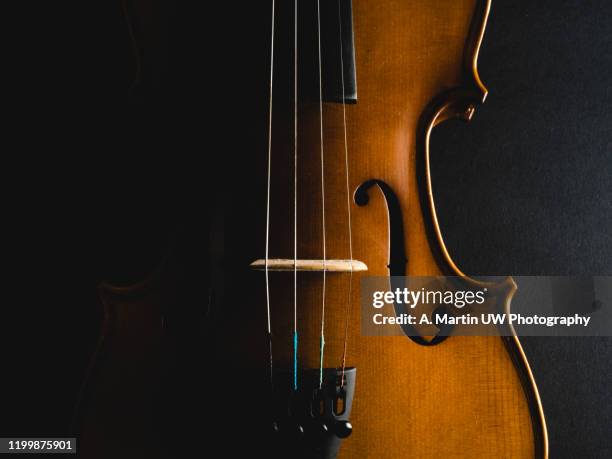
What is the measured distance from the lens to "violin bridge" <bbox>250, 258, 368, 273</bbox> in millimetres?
680

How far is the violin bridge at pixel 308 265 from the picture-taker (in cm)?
68

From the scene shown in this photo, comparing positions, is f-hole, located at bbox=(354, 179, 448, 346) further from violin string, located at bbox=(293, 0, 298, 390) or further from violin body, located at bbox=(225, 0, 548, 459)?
violin string, located at bbox=(293, 0, 298, 390)

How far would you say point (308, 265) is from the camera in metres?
0.68

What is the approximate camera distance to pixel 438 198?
1.10 metres

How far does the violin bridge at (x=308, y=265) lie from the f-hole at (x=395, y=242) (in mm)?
63

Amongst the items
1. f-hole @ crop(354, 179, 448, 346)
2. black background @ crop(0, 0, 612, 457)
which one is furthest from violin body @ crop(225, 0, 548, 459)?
black background @ crop(0, 0, 612, 457)

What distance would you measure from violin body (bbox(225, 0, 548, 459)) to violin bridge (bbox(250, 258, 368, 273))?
0.05ft

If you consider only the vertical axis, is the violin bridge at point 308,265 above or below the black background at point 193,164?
below

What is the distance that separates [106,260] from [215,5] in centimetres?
54

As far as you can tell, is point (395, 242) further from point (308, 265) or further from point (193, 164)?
point (193, 164)

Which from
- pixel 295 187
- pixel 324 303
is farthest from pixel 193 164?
pixel 324 303

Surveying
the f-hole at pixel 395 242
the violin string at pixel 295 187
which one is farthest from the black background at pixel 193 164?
the f-hole at pixel 395 242

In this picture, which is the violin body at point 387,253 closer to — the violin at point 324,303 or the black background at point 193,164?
the violin at point 324,303

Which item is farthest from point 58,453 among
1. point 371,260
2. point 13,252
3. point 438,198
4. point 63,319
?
point 438,198
